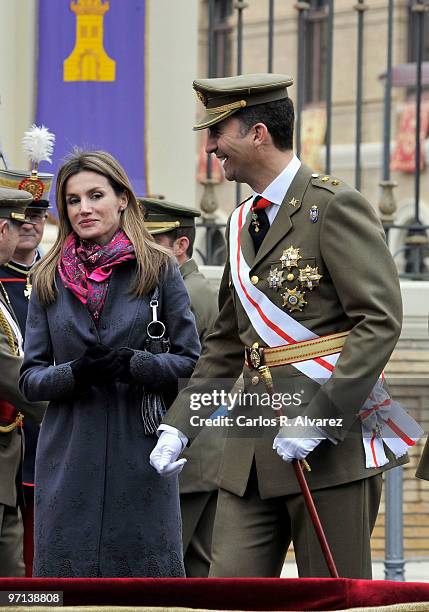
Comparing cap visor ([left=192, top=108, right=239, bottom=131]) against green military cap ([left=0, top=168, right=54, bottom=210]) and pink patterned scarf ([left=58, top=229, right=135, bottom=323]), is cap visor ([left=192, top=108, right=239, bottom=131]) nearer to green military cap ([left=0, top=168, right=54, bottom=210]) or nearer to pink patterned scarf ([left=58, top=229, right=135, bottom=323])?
pink patterned scarf ([left=58, top=229, right=135, bottom=323])

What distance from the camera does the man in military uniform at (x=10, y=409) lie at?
224 inches

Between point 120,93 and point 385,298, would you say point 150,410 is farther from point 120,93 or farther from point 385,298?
point 120,93

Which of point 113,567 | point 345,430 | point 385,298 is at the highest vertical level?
point 385,298

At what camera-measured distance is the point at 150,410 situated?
4.79m

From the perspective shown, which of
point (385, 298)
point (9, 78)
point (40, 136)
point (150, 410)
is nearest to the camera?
point (385, 298)

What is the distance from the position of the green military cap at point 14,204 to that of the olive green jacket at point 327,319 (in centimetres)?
137

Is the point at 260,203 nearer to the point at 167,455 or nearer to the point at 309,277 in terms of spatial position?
the point at 309,277

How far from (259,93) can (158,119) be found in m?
3.64

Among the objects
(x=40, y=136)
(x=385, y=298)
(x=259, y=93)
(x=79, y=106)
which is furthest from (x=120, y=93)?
(x=385, y=298)

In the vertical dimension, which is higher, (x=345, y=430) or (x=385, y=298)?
(x=385, y=298)

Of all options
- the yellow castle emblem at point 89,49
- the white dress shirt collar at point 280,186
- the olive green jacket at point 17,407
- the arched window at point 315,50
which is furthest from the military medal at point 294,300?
the arched window at point 315,50

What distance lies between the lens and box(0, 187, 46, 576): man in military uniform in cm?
568

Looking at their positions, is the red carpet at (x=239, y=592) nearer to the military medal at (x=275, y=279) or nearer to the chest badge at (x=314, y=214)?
the military medal at (x=275, y=279)

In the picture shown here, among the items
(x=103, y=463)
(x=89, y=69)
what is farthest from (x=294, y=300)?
(x=89, y=69)
